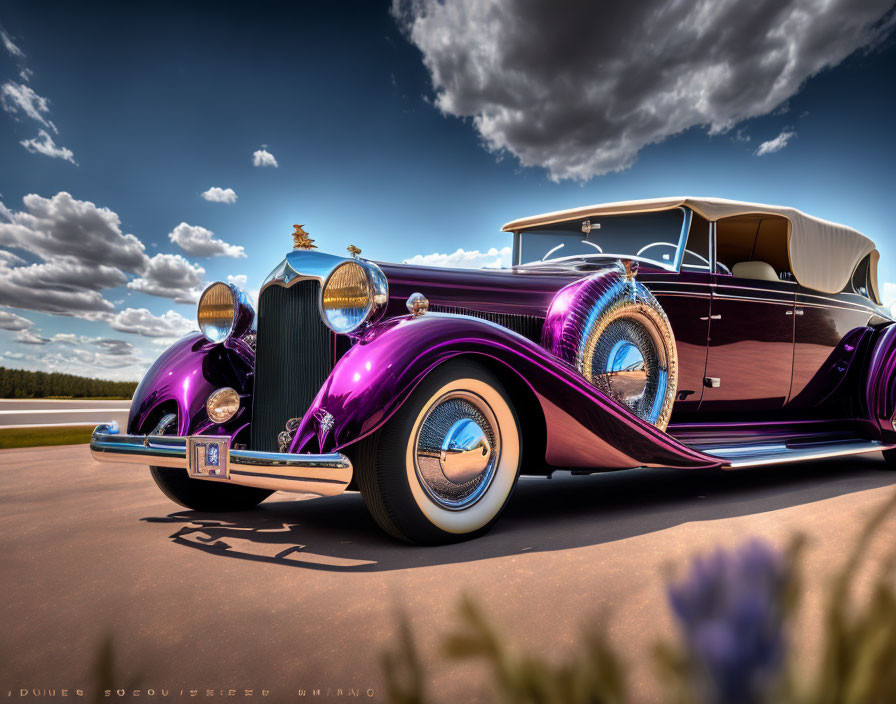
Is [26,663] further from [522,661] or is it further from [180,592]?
[522,661]

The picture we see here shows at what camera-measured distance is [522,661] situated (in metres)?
0.45

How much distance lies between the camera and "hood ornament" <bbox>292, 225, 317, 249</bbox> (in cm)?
344

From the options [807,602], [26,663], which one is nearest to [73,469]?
[26,663]

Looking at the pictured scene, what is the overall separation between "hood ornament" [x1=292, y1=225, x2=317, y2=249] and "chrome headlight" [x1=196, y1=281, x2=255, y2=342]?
18.8 inches

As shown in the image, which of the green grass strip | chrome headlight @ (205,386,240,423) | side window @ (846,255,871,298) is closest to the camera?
chrome headlight @ (205,386,240,423)

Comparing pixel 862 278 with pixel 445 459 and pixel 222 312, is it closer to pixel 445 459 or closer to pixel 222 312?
pixel 445 459

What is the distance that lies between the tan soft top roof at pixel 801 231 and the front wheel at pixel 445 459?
2539 millimetres

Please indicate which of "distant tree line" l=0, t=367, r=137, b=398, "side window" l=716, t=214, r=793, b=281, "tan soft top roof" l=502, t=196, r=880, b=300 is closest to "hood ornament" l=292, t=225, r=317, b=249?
"tan soft top roof" l=502, t=196, r=880, b=300

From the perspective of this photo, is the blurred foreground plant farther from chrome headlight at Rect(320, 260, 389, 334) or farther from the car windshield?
the car windshield

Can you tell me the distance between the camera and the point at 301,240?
11.4 ft

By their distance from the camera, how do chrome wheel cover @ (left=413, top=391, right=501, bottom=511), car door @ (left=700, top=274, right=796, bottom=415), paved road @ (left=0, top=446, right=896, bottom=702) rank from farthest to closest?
car door @ (left=700, top=274, right=796, bottom=415) → chrome wheel cover @ (left=413, top=391, right=501, bottom=511) → paved road @ (left=0, top=446, right=896, bottom=702)

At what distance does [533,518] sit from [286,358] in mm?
1542

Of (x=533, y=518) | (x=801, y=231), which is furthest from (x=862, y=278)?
(x=533, y=518)

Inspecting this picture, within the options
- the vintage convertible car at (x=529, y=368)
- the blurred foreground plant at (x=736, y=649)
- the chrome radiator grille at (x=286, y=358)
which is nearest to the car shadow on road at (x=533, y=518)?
the vintage convertible car at (x=529, y=368)
